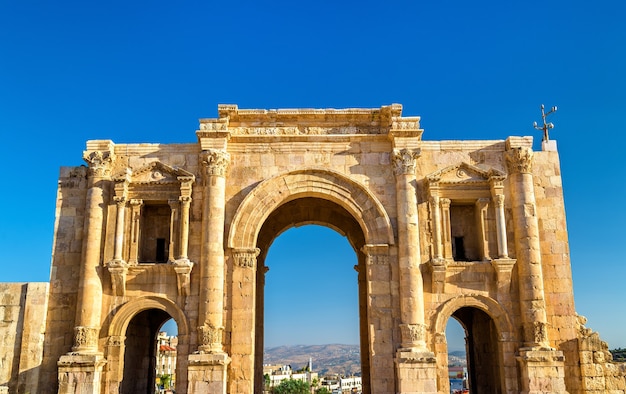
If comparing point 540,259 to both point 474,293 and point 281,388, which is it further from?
point 281,388

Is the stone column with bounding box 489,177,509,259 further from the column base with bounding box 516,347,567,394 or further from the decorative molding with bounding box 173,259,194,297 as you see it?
the decorative molding with bounding box 173,259,194,297

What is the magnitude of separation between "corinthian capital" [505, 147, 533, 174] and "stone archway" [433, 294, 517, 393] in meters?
3.89

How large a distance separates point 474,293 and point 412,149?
→ 4.48 metres

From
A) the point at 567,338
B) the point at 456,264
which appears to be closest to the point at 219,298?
the point at 456,264

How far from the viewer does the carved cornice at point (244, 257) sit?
57.2ft

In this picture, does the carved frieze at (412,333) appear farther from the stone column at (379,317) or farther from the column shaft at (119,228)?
the column shaft at (119,228)

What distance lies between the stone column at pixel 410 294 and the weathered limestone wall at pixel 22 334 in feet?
32.9

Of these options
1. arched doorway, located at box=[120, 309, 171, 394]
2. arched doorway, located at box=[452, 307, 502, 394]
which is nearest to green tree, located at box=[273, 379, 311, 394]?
arched doorway, located at box=[120, 309, 171, 394]

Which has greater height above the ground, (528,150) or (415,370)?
(528,150)

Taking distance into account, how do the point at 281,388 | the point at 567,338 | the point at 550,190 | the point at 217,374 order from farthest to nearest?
the point at 281,388, the point at 550,190, the point at 567,338, the point at 217,374

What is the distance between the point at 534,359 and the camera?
16281 millimetres

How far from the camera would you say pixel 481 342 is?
20062mm

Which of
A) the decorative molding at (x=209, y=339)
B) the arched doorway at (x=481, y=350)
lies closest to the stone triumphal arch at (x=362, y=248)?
the decorative molding at (x=209, y=339)

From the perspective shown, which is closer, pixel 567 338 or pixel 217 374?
pixel 217 374
